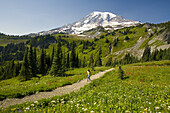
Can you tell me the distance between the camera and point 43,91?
47.8 ft

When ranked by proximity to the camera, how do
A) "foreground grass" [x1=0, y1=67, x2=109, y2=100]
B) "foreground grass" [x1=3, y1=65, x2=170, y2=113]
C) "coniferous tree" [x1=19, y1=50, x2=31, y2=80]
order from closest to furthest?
"foreground grass" [x1=3, y1=65, x2=170, y2=113], "foreground grass" [x1=0, y1=67, x2=109, y2=100], "coniferous tree" [x1=19, y1=50, x2=31, y2=80]

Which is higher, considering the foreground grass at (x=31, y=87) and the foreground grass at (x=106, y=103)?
the foreground grass at (x=106, y=103)

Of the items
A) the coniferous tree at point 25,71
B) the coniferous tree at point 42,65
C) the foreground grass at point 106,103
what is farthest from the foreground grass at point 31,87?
the coniferous tree at point 42,65

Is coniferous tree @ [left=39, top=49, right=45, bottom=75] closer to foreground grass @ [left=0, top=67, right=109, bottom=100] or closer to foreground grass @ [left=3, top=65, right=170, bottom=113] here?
foreground grass @ [left=0, top=67, right=109, bottom=100]

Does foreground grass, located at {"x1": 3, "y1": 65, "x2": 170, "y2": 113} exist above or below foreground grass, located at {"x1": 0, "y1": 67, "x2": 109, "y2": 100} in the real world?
above

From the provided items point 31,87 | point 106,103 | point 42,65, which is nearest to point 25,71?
point 42,65

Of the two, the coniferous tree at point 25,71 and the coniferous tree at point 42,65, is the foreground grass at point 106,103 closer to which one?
the coniferous tree at point 25,71

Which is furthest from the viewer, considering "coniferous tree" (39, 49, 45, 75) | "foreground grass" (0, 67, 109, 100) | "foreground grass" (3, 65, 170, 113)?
"coniferous tree" (39, 49, 45, 75)

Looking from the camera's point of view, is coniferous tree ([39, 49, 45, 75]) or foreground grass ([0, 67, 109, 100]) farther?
coniferous tree ([39, 49, 45, 75])

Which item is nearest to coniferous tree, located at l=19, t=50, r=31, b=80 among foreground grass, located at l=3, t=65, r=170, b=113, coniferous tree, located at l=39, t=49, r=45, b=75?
coniferous tree, located at l=39, t=49, r=45, b=75

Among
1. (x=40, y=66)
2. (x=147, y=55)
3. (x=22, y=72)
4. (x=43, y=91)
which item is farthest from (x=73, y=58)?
(x=147, y=55)

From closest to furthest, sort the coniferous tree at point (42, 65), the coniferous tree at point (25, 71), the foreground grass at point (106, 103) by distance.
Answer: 1. the foreground grass at point (106, 103)
2. the coniferous tree at point (25, 71)
3. the coniferous tree at point (42, 65)

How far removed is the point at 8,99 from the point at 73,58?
70.3 metres

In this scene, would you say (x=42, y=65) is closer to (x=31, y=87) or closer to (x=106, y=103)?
(x=31, y=87)
